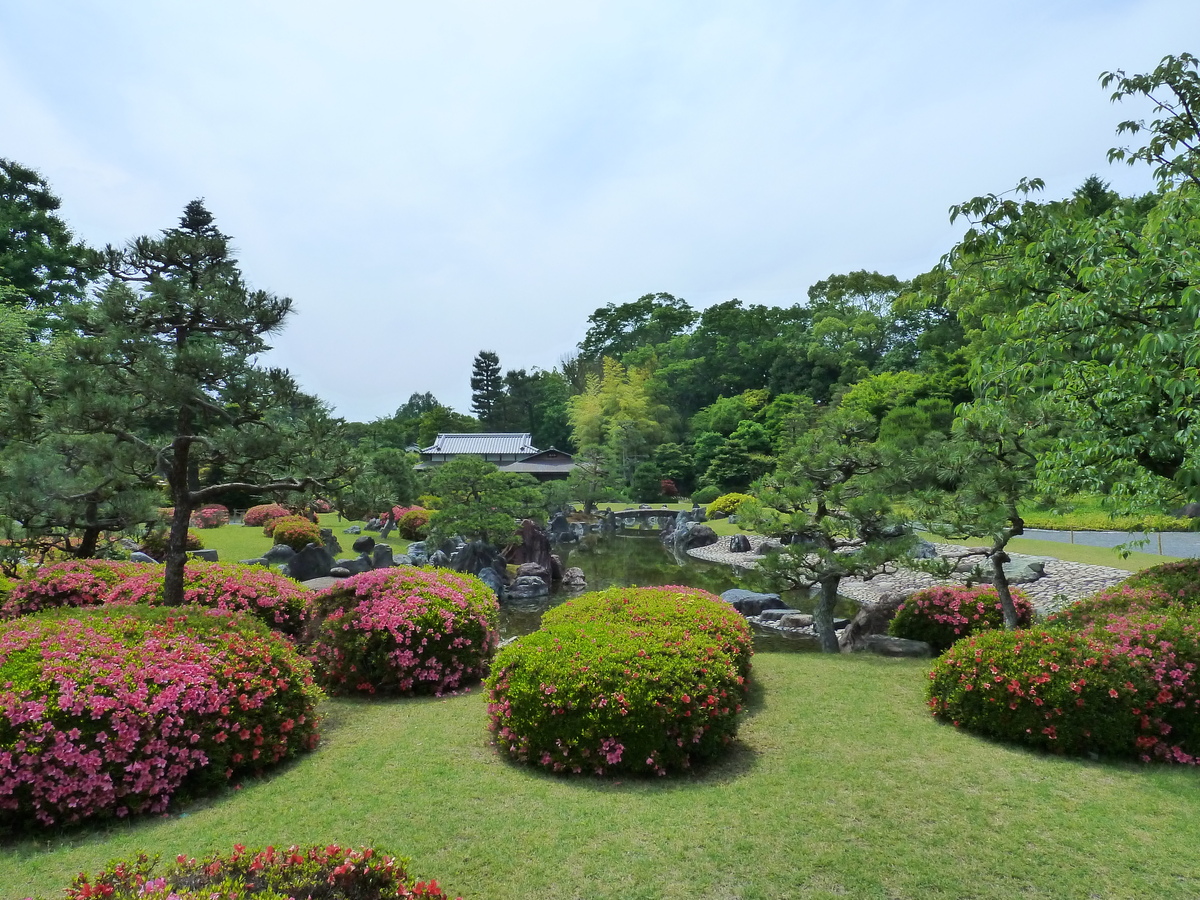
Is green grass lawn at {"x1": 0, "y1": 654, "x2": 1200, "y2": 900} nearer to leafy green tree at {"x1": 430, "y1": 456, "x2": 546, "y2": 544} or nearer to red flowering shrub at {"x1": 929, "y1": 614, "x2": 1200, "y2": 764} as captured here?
red flowering shrub at {"x1": 929, "y1": 614, "x2": 1200, "y2": 764}

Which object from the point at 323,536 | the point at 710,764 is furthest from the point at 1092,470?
the point at 323,536

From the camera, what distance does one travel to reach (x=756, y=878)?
9.53 feet

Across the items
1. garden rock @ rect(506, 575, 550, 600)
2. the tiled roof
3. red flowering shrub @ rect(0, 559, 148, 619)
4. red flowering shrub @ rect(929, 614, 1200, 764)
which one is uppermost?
the tiled roof

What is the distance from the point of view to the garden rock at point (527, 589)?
14461mm

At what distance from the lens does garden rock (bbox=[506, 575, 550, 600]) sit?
14.5 m

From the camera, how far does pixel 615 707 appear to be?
405cm

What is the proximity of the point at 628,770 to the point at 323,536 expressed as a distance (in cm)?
1569

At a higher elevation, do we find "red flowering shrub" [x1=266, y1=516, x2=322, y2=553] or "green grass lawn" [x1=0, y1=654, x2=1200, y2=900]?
"red flowering shrub" [x1=266, y1=516, x2=322, y2=553]

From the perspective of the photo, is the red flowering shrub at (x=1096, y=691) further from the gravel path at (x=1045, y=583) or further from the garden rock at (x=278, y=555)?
the garden rock at (x=278, y=555)

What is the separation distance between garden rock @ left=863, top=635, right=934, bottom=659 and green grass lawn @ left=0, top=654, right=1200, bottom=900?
2723mm

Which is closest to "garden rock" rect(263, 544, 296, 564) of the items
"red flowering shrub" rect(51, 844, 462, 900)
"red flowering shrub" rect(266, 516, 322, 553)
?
"red flowering shrub" rect(266, 516, 322, 553)

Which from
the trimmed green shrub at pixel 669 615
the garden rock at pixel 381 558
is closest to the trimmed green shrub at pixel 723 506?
the garden rock at pixel 381 558

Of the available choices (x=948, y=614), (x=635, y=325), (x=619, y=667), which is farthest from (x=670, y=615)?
(x=635, y=325)

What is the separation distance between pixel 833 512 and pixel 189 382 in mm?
7147
